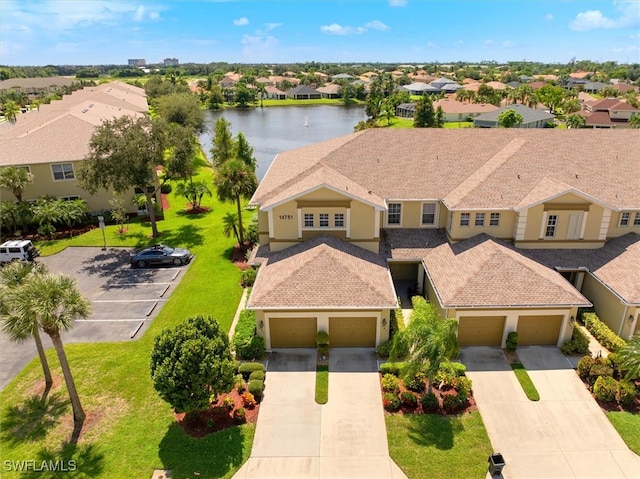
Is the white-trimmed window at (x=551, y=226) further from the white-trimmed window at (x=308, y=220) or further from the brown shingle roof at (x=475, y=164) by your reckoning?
the white-trimmed window at (x=308, y=220)

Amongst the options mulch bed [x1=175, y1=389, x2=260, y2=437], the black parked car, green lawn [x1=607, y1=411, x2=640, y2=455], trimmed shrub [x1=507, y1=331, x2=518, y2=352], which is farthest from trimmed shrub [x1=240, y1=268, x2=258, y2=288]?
green lawn [x1=607, y1=411, x2=640, y2=455]

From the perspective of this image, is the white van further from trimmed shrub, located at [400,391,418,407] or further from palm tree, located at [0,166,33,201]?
trimmed shrub, located at [400,391,418,407]

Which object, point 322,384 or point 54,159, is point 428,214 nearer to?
point 322,384

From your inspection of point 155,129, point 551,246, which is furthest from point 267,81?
point 551,246

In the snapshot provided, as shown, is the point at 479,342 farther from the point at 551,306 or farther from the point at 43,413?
the point at 43,413

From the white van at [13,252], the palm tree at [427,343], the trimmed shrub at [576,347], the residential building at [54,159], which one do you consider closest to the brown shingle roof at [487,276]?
the trimmed shrub at [576,347]

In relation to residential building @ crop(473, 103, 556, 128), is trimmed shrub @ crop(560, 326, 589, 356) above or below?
below

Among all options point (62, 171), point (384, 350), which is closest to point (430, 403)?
point (384, 350)
